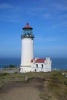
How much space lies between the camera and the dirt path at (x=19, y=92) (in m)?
14.8

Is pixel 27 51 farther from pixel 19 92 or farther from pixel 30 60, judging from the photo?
pixel 19 92

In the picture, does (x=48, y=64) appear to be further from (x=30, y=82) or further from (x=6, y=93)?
(x=6, y=93)

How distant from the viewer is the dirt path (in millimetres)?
14758

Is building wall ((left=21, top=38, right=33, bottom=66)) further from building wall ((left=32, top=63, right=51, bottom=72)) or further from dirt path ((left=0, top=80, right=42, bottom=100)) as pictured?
dirt path ((left=0, top=80, right=42, bottom=100))

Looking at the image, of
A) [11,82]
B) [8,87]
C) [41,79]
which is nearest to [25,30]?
[41,79]

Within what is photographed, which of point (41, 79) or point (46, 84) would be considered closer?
point (46, 84)

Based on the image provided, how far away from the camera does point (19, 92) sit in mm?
15984

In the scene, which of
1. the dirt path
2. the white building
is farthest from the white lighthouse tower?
the dirt path

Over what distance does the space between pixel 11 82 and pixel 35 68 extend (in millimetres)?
9194

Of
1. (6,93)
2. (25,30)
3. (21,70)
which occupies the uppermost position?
(25,30)

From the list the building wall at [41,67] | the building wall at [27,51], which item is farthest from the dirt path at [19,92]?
the building wall at [27,51]

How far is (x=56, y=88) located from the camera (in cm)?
1794

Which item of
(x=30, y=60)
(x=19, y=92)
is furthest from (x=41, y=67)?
(x=19, y=92)

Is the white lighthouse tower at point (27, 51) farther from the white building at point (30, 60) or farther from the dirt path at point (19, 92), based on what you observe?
the dirt path at point (19, 92)
